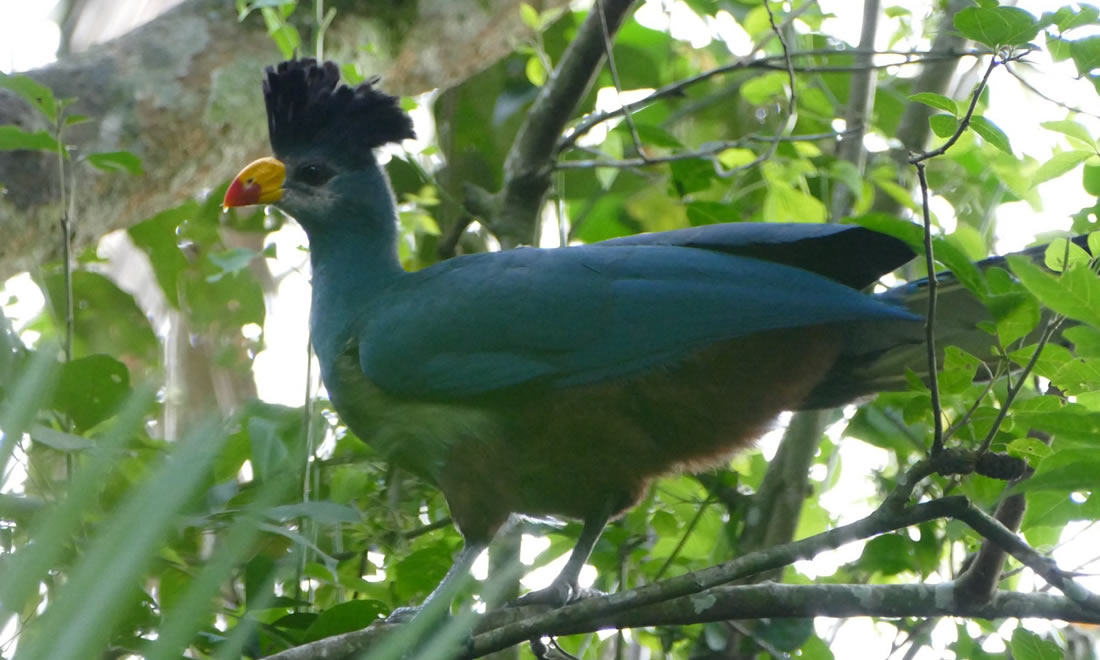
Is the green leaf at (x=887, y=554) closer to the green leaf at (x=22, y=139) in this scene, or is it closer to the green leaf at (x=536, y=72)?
the green leaf at (x=536, y=72)

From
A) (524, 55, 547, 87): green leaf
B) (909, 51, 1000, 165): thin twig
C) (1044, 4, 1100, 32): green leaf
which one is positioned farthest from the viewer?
(524, 55, 547, 87): green leaf

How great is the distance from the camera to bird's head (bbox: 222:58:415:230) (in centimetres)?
359

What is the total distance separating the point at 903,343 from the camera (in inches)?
115

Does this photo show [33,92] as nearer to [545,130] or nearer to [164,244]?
[164,244]

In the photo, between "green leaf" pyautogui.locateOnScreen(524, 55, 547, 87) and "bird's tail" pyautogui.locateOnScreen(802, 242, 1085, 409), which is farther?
"green leaf" pyautogui.locateOnScreen(524, 55, 547, 87)

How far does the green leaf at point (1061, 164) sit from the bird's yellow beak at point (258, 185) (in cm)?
222

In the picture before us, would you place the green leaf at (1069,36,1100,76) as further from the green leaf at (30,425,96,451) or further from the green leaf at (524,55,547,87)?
the green leaf at (524,55,547,87)

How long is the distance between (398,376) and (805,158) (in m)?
1.70

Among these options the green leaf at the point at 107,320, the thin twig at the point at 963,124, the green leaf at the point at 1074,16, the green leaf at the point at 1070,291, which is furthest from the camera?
the green leaf at the point at 107,320

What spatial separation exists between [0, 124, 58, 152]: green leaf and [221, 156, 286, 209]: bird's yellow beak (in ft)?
2.22

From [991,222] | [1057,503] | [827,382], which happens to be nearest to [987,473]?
[1057,503]

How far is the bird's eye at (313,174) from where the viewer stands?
3.66 m

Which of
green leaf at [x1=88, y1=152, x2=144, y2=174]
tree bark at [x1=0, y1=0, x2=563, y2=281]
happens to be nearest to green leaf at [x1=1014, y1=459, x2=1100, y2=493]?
green leaf at [x1=88, y1=152, x2=144, y2=174]

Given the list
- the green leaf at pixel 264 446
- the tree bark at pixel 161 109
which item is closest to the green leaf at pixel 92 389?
the green leaf at pixel 264 446
